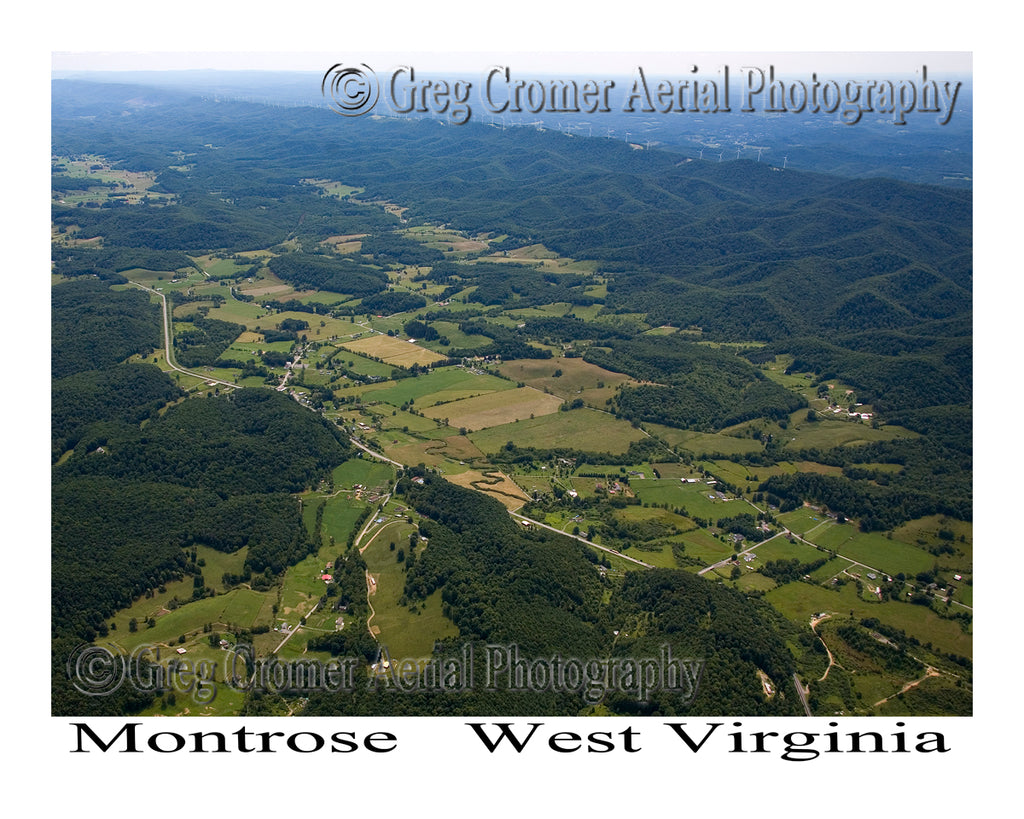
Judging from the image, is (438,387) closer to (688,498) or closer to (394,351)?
(394,351)

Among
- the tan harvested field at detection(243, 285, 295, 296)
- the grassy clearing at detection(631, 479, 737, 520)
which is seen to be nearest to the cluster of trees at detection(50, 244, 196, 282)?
the tan harvested field at detection(243, 285, 295, 296)

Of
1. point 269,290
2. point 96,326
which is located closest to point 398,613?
point 96,326

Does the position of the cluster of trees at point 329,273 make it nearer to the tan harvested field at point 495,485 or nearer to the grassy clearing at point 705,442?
the grassy clearing at point 705,442

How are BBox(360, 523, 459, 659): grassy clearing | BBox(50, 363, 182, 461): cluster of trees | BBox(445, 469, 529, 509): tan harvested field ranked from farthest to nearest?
BBox(50, 363, 182, 461): cluster of trees → BBox(445, 469, 529, 509): tan harvested field → BBox(360, 523, 459, 659): grassy clearing

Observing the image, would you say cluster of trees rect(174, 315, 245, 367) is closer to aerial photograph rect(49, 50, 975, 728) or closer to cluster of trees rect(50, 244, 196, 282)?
aerial photograph rect(49, 50, 975, 728)

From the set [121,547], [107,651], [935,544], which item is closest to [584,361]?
[935,544]

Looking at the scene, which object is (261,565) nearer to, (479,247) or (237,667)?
(237,667)

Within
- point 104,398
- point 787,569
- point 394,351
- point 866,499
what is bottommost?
point 787,569
